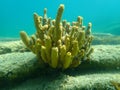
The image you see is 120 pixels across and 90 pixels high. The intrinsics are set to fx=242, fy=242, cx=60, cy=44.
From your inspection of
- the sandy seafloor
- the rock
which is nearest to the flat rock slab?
the sandy seafloor

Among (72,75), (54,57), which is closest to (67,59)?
(54,57)

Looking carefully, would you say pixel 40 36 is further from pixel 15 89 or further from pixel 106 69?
pixel 106 69

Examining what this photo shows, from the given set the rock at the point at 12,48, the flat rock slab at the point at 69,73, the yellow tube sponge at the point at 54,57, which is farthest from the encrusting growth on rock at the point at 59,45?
the rock at the point at 12,48

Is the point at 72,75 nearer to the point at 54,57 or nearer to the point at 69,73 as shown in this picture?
the point at 69,73

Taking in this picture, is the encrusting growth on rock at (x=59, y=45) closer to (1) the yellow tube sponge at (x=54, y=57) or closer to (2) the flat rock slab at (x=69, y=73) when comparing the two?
(1) the yellow tube sponge at (x=54, y=57)

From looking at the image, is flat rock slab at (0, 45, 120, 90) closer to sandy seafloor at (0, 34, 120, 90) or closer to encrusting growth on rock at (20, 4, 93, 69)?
sandy seafloor at (0, 34, 120, 90)

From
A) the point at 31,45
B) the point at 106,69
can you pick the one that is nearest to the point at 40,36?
the point at 31,45

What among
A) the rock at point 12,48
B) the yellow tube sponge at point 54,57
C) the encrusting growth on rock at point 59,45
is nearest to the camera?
the yellow tube sponge at point 54,57

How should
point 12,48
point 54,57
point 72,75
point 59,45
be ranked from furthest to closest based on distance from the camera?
1. point 12,48
2. point 72,75
3. point 59,45
4. point 54,57
